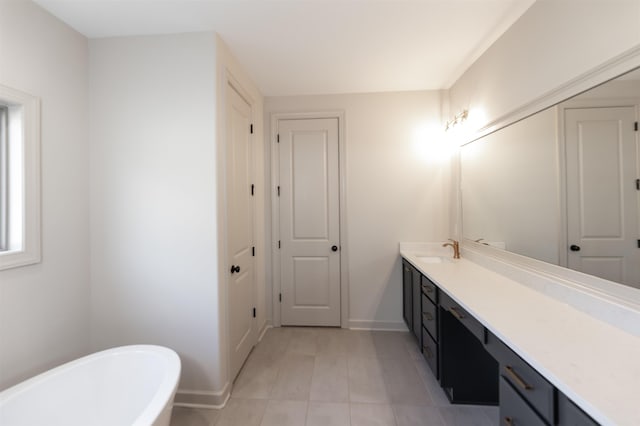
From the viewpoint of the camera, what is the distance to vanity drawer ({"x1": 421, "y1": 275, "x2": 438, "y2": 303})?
1.82 metres

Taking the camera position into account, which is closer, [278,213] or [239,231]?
[239,231]

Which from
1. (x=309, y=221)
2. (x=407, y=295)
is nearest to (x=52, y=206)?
(x=309, y=221)

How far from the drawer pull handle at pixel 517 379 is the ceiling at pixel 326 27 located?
6.45 ft

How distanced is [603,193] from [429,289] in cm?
112

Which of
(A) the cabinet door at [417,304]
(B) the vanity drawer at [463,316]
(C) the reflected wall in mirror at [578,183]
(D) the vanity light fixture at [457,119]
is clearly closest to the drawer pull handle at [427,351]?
(A) the cabinet door at [417,304]

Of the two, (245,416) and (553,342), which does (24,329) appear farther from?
(553,342)

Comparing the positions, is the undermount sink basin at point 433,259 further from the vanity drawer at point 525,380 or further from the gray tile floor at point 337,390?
the vanity drawer at point 525,380

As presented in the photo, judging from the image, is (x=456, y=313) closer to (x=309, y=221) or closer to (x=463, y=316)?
(x=463, y=316)

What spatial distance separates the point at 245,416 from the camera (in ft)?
5.53

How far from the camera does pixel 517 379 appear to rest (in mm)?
973

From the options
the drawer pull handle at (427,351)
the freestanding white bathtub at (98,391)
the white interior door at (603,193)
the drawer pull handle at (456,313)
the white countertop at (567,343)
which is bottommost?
the drawer pull handle at (427,351)

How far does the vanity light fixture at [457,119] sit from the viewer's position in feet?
7.74

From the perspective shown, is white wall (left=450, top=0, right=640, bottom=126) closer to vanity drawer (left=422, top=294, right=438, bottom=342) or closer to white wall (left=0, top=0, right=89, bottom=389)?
vanity drawer (left=422, top=294, right=438, bottom=342)

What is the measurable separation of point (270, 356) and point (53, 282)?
65.8 inches
